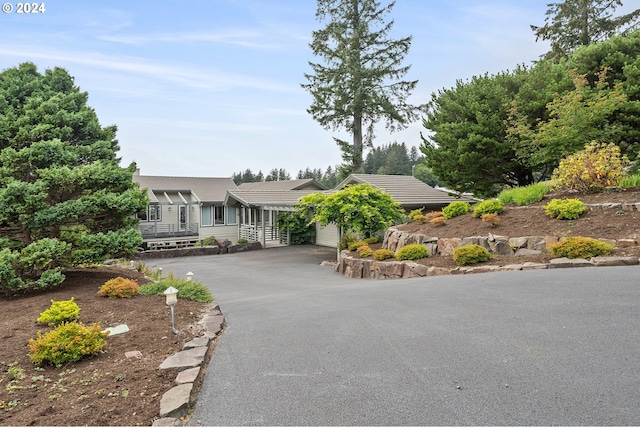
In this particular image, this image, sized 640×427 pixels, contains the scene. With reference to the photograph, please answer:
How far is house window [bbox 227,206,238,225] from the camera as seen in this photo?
2694 cm

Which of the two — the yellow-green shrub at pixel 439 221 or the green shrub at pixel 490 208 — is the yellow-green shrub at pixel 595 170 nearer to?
the green shrub at pixel 490 208

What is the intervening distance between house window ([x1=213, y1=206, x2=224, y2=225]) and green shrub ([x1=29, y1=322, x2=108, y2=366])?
22.7 meters

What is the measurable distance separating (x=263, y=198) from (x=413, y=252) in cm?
1493

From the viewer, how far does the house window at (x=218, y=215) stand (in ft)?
87.2

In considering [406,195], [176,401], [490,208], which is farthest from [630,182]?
[176,401]

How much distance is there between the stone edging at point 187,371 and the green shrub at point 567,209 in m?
8.81

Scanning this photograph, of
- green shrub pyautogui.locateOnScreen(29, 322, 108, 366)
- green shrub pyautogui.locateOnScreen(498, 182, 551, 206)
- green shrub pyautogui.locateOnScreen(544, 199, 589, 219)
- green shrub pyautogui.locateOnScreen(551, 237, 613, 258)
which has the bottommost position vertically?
green shrub pyautogui.locateOnScreen(29, 322, 108, 366)

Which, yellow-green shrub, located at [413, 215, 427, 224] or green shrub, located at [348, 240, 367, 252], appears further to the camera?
green shrub, located at [348, 240, 367, 252]

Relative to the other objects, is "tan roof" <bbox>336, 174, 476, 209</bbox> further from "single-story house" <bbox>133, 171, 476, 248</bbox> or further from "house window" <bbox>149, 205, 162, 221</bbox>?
"house window" <bbox>149, 205, 162, 221</bbox>

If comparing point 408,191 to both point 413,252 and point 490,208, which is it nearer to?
point 490,208

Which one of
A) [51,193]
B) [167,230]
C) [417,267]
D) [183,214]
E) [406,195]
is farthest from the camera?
[183,214]

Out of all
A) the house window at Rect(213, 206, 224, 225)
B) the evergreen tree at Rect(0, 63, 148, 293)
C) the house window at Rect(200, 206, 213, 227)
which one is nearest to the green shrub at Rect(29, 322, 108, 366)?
the evergreen tree at Rect(0, 63, 148, 293)

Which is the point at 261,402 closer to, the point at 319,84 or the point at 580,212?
the point at 580,212

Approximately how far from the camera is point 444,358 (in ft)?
12.5
